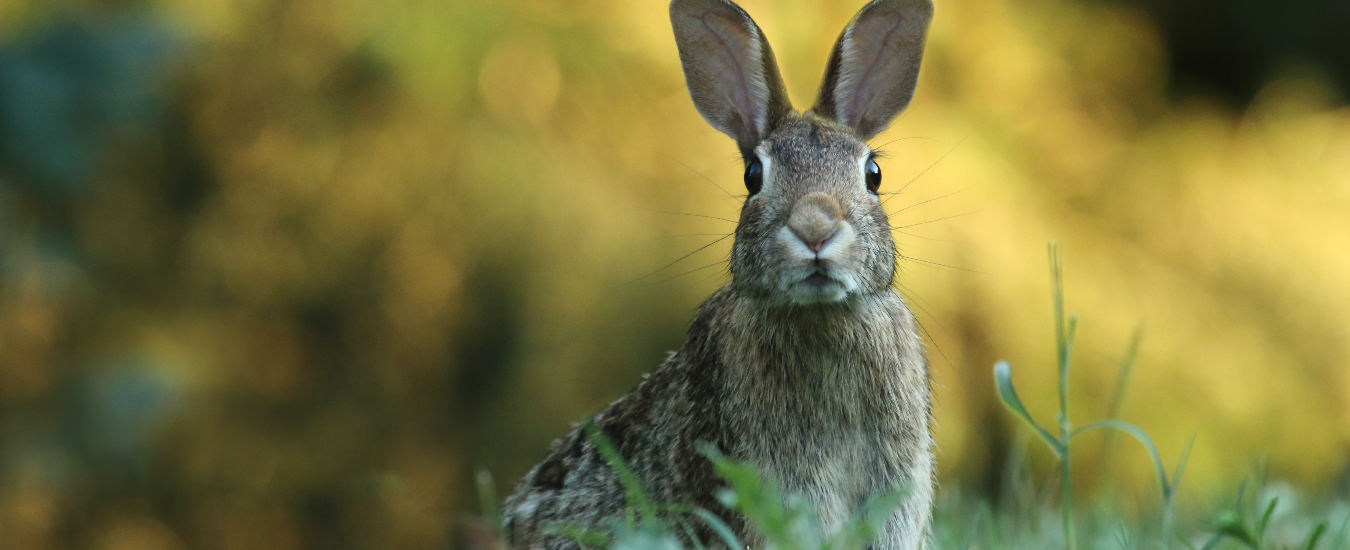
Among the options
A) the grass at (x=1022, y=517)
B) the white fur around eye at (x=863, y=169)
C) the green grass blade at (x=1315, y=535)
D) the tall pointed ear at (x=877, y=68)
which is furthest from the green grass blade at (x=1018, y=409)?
the tall pointed ear at (x=877, y=68)

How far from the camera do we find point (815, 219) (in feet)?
7.62

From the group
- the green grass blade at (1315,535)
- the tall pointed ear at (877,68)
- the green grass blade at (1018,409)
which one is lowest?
the green grass blade at (1315,535)

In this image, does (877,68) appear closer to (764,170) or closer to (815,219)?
(764,170)

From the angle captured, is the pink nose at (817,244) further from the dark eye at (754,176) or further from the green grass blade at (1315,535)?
the green grass blade at (1315,535)

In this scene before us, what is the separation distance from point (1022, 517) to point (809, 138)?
113cm

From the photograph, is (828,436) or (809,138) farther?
(809,138)

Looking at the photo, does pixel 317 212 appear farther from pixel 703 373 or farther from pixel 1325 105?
pixel 1325 105

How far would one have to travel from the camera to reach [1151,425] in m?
4.73

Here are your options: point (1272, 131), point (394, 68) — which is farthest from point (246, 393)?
point (1272, 131)

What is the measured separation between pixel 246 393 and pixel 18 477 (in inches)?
33.0

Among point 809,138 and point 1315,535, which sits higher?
point 809,138

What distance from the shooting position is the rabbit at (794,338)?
2.39 metres

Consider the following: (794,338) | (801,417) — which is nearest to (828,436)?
(801,417)

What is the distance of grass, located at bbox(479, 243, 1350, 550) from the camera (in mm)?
1751
